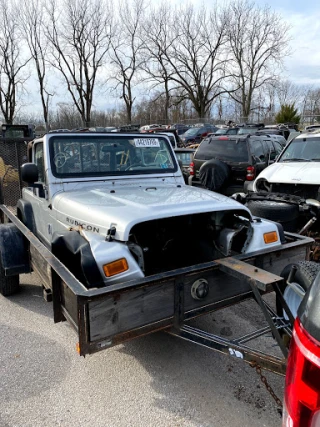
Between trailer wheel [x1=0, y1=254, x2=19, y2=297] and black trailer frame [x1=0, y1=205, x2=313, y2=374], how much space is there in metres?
1.50

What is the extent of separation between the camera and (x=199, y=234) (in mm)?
3428

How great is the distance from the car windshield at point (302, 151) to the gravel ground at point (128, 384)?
14.4ft

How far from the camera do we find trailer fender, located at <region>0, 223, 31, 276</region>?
3719 mm

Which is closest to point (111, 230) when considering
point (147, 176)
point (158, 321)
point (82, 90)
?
point (158, 321)

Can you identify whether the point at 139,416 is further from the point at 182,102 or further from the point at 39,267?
the point at 182,102

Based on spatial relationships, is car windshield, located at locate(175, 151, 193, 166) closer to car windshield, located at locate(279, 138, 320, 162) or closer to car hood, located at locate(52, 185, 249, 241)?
car windshield, located at locate(279, 138, 320, 162)

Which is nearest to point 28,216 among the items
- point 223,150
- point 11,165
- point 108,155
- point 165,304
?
point 108,155

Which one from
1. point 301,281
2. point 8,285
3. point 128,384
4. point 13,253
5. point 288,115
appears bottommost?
point 128,384

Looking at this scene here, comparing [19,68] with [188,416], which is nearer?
[188,416]

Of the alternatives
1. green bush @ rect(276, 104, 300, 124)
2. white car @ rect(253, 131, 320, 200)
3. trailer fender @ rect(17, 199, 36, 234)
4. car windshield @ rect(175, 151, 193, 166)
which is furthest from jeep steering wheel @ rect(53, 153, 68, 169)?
green bush @ rect(276, 104, 300, 124)

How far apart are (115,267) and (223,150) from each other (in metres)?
7.22

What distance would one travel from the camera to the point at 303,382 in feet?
3.90

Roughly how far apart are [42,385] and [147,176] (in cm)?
229

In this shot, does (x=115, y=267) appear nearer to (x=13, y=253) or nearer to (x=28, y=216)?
(x=13, y=253)
